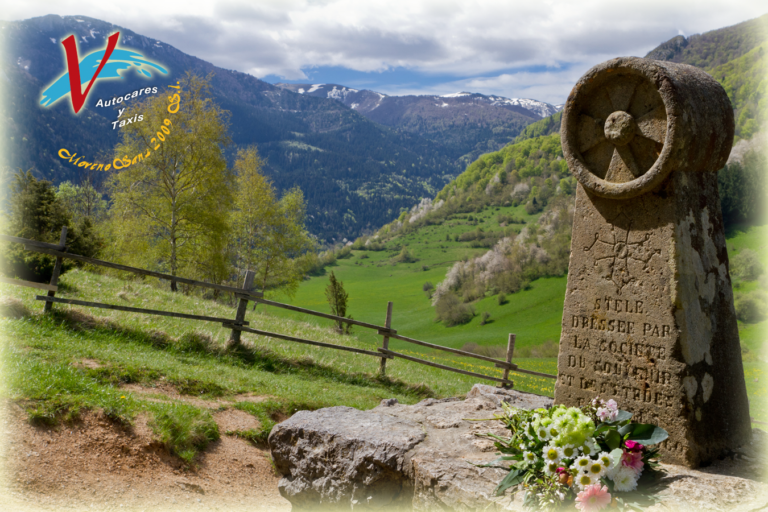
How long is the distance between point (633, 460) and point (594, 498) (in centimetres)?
60

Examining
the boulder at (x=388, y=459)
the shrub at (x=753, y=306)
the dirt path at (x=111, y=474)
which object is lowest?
the shrub at (x=753, y=306)

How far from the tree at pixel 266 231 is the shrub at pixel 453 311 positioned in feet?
114

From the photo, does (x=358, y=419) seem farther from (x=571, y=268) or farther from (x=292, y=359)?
(x=292, y=359)

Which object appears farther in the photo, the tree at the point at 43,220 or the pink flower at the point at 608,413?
the tree at the point at 43,220

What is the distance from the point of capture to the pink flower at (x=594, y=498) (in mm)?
3045

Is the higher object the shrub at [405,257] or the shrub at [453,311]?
the shrub at [405,257]

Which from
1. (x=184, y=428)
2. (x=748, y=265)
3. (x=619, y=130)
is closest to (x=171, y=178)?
(x=184, y=428)

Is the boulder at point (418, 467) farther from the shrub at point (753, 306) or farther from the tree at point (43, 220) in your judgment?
the shrub at point (753, 306)

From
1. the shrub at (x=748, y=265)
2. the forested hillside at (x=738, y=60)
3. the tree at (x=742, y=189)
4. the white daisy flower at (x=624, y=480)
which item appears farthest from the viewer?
the forested hillside at (x=738, y=60)

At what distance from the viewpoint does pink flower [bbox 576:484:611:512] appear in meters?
3.04

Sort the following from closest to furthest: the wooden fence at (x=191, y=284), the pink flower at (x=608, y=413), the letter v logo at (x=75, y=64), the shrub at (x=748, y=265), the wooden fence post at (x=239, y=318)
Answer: the pink flower at (x=608, y=413) < the wooden fence at (x=191, y=284) < the wooden fence post at (x=239, y=318) < the letter v logo at (x=75, y=64) < the shrub at (x=748, y=265)

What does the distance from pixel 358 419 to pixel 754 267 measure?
1803 inches

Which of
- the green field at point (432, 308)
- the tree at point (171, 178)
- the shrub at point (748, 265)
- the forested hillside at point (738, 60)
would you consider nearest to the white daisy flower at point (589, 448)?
the green field at point (432, 308)

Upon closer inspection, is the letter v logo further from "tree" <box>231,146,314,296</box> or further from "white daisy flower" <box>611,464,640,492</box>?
"white daisy flower" <box>611,464,640,492</box>
